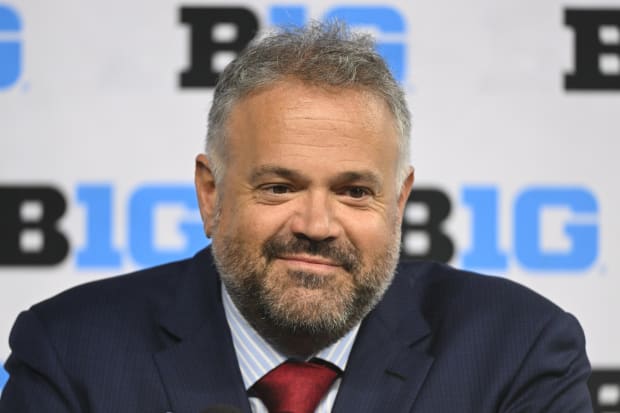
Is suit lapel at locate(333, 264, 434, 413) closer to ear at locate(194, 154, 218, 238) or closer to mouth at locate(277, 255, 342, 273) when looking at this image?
mouth at locate(277, 255, 342, 273)

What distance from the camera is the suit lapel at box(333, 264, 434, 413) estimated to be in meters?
1.76

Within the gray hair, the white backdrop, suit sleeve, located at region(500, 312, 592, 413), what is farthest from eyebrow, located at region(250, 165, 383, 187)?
the white backdrop

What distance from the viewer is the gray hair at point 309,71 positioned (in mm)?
1771

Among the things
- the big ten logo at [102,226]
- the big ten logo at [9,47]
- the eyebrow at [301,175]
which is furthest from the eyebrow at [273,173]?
the big ten logo at [9,47]

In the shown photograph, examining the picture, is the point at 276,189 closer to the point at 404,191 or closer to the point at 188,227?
the point at 404,191

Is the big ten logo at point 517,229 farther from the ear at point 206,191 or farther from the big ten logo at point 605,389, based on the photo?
the ear at point 206,191

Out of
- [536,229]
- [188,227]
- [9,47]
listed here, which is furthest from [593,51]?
[9,47]

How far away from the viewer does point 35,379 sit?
181cm

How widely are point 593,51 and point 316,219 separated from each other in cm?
176

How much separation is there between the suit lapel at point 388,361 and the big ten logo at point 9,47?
1619 mm

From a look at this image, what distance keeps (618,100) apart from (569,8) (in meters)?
0.36

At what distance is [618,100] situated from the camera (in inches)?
120

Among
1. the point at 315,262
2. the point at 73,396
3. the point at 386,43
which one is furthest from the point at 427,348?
the point at 386,43

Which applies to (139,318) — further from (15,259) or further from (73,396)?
(15,259)
